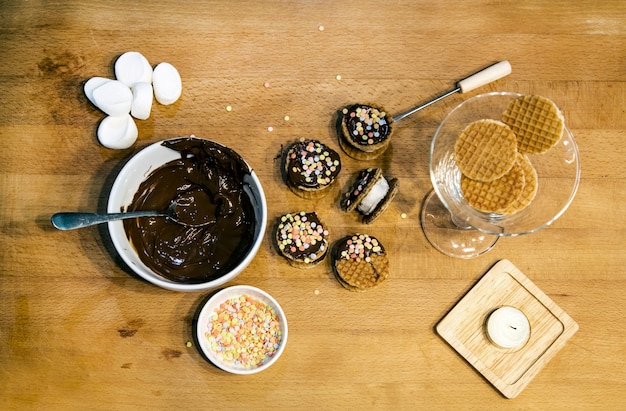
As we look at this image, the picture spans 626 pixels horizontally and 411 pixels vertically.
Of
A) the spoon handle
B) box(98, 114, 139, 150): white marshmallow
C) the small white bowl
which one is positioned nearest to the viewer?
the spoon handle

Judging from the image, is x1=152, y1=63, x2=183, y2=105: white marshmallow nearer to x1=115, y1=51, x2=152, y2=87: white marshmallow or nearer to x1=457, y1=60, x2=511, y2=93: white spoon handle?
x1=115, y1=51, x2=152, y2=87: white marshmallow

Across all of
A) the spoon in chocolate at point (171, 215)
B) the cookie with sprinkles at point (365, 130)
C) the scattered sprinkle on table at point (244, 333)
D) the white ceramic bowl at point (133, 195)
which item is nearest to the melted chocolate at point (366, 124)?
the cookie with sprinkles at point (365, 130)

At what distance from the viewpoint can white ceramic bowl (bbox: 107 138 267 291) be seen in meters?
1.91

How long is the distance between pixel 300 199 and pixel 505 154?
0.72 meters

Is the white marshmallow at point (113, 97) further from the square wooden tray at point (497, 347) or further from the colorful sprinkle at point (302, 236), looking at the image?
the square wooden tray at point (497, 347)

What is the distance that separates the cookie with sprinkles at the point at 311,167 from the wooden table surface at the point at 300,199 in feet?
0.25

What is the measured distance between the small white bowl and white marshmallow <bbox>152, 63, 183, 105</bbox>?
0.72 m

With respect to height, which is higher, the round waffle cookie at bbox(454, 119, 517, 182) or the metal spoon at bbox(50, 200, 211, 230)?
the metal spoon at bbox(50, 200, 211, 230)

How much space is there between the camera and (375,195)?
210 centimetres

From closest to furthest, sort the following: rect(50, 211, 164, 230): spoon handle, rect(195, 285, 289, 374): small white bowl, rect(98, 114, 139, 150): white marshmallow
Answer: rect(50, 211, 164, 230): spoon handle < rect(195, 285, 289, 374): small white bowl < rect(98, 114, 139, 150): white marshmallow

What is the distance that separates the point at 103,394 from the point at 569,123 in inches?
76.7

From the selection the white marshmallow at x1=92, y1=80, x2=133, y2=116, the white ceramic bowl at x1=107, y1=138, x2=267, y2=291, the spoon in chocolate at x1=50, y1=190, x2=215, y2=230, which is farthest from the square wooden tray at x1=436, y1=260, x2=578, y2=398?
the white marshmallow at x1=92, y1=80, x2=133, y2=116

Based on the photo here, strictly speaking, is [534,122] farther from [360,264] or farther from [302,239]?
[302,239]

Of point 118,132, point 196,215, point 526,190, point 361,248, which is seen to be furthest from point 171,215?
point 526,190
